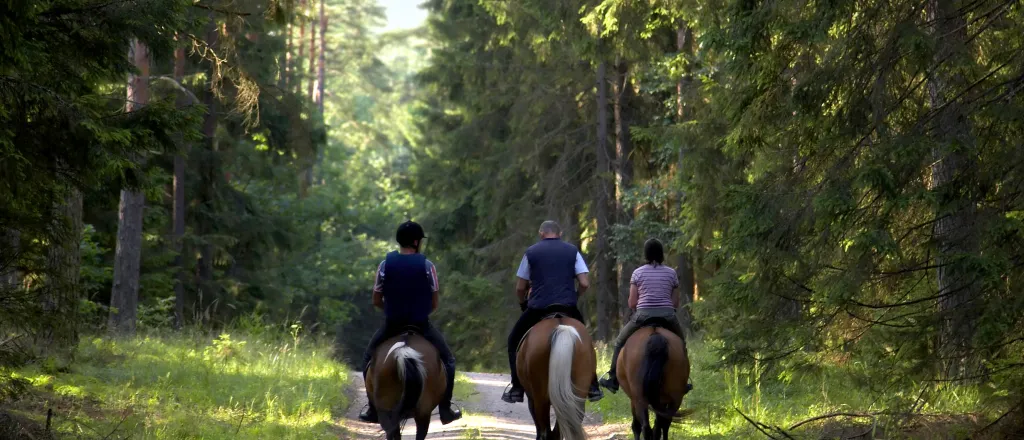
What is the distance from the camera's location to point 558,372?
9547 millimetres

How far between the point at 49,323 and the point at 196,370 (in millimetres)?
6494

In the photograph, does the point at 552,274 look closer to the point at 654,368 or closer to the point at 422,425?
the point at 654,368

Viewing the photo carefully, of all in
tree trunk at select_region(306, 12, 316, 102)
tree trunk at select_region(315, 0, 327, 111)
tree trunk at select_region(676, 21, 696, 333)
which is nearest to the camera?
tree trunk at select_region(676, 21, 696, 333)

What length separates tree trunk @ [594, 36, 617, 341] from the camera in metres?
27.8

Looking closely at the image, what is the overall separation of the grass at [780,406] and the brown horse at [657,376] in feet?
0.84

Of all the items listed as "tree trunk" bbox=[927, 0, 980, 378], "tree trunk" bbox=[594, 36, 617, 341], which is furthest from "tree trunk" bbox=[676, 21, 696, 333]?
"tree trunk" bbox=[927, 0, 980, 378]

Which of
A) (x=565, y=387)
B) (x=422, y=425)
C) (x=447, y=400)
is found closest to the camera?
(x=422, y=425)

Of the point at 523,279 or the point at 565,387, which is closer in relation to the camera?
the point at 565,387

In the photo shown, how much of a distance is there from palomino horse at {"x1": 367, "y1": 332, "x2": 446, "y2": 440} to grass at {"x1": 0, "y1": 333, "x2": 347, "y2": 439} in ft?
6.61

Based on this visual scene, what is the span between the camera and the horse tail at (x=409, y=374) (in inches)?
352

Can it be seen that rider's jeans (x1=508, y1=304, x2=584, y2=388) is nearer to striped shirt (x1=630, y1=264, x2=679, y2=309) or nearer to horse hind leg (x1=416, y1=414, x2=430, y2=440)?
striped shirt (x1=630, y1=264, x2=679, y2=309)

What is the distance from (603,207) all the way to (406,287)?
1966cm

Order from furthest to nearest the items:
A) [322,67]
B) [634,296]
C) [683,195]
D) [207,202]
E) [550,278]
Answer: [322,67] → [207,202] → [683,195] → [634,296] → [550,278]

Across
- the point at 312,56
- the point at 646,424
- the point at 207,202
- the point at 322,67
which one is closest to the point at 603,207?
the point at 207,202
